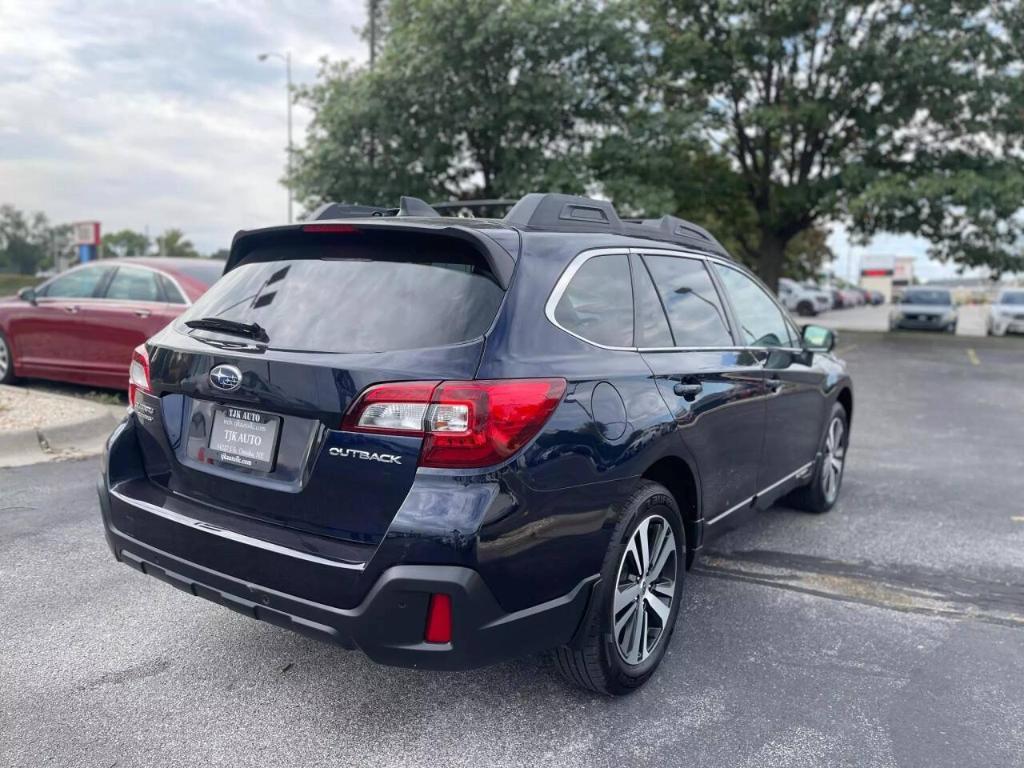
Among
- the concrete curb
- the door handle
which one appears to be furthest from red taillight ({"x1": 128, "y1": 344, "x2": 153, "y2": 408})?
the concrete curb

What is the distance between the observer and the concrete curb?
6.24 m

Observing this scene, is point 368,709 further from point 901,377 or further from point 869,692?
point 901,377

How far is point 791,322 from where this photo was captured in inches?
198

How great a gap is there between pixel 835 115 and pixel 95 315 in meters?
19.3

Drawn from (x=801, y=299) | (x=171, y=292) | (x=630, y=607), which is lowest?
(x=630, y=607)

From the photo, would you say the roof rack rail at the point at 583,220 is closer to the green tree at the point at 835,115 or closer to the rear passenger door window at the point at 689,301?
the rear passenger door window at the point at 689,301

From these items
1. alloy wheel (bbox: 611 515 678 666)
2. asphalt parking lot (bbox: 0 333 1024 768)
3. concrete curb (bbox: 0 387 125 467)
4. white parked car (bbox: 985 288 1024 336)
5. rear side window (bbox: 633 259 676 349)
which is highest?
rear side window (bbox: 633 259 676 349)

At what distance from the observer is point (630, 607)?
3.05 metres

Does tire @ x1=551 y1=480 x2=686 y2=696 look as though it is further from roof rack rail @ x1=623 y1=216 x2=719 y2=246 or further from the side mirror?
the side mirror

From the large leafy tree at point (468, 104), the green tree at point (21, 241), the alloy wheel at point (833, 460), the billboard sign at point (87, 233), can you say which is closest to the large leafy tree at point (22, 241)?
the green tree at point (21, 241)

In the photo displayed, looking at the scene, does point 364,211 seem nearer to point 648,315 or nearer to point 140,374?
point 140,374

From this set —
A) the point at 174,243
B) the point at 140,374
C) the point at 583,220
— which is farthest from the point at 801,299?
the point at 174,243

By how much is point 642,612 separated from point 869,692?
92 centimetres

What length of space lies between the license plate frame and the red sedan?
17.2 feet
